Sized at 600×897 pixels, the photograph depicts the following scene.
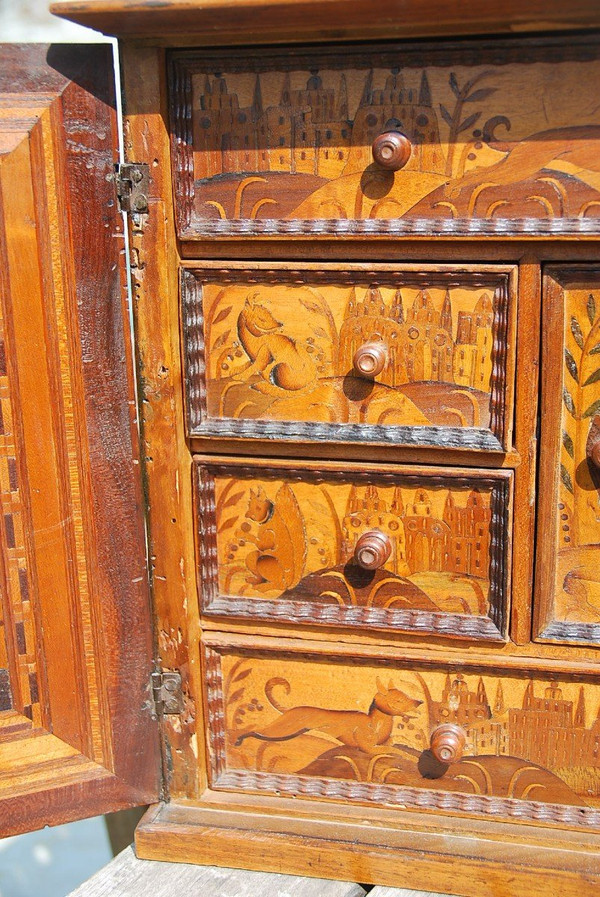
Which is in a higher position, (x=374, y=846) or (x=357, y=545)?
(x=357, y=545)

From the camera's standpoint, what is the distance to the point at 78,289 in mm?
1187

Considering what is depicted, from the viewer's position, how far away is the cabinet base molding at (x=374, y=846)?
123cm

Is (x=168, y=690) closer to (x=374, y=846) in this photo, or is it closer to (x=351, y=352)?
(x=374, y=846)

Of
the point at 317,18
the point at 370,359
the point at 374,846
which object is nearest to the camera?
the point at 317,18

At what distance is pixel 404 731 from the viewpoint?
1.29 metres

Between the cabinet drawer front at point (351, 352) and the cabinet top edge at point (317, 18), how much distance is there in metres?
0.28

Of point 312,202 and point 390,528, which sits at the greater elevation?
point 312,202

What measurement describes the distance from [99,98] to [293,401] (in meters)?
0.47

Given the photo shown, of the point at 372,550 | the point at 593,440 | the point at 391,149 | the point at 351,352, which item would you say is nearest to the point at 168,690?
the point at 372,550

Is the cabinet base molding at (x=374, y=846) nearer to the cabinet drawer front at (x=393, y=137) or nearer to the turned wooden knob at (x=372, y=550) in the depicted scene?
the turned wooden knob at (x=372, y=550)

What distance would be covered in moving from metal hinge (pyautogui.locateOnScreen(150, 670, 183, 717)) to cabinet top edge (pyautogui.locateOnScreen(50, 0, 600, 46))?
888 mm

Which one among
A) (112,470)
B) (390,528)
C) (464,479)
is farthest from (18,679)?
(464,479)

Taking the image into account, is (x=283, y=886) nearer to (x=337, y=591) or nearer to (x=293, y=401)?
(x=337, y=591)

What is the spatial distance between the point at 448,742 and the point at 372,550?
30 centimetres
